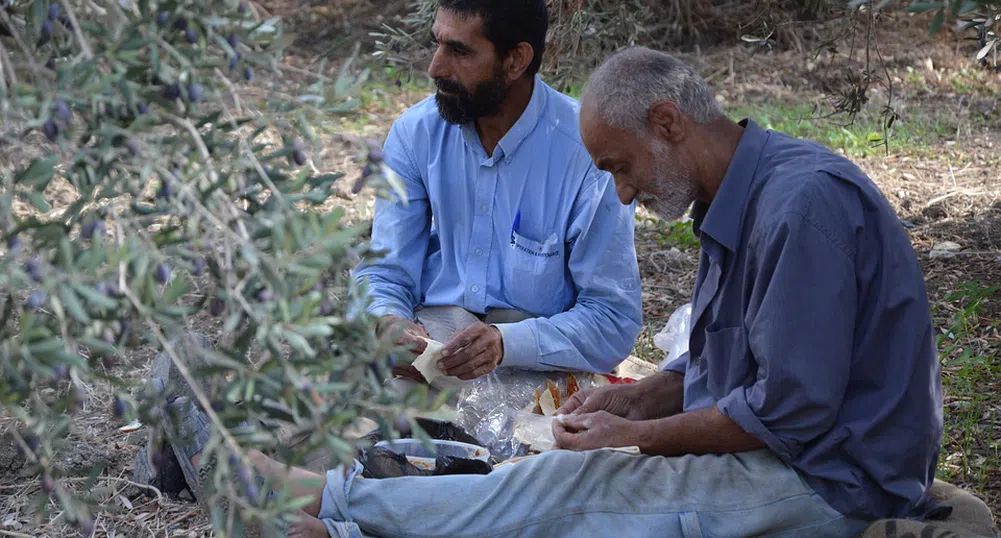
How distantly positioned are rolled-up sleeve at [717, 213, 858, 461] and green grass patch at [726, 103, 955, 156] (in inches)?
171

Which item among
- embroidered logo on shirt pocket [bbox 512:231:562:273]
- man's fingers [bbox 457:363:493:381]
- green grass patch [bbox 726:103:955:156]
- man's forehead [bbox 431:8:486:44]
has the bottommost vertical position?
green grass patch [bbox 726:103:955:156]

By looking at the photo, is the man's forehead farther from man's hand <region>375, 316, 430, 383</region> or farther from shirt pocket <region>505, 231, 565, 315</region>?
man's hand <region>375, 316, 430, 383</region>

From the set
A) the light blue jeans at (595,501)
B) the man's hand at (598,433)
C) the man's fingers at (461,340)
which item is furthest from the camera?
the man's fingers at (461,340)

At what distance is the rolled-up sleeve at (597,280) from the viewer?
12.1 ft

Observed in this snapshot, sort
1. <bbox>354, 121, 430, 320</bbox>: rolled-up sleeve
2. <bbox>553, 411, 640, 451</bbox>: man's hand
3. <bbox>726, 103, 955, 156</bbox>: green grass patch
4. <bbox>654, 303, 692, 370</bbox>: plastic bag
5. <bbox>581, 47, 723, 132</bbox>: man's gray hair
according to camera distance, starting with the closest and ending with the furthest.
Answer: <bbox>581, 47, 723, 132</bbox>: man's gray hair, <bbox>553, 411, 640, 451</bbox>: man's hand, <bbox>354, 121, 430, 320</bbox>: rolled-up sleeve, <bbox>654, 303, 692, 370</bbox>: plastic bag, <bbox>726, 103, 955, 156</bbox>: green grass patch

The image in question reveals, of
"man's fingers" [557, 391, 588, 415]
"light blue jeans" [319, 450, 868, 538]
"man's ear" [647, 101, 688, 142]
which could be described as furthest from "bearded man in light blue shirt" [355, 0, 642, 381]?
"man's ear" [647, 101, 688, 142]

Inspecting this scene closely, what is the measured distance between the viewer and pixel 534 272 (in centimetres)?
377

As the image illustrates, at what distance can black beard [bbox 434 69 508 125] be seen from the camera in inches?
148

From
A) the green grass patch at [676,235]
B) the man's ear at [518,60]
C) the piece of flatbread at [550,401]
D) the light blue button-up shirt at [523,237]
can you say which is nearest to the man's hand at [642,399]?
the piece of flatbread at [550,401]

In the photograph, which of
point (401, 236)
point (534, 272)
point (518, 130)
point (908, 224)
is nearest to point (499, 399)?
point (534, 272)

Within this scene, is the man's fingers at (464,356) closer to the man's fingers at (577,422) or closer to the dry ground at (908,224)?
the man's fingers at (577,422)

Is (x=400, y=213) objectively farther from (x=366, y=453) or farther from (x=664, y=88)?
(x=664, y=88)

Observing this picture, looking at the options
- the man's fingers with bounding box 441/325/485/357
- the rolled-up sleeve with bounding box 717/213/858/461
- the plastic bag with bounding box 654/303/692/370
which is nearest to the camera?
the rolled-up sleeve with bounding box 717/213/858/461

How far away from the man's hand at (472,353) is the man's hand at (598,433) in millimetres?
504
